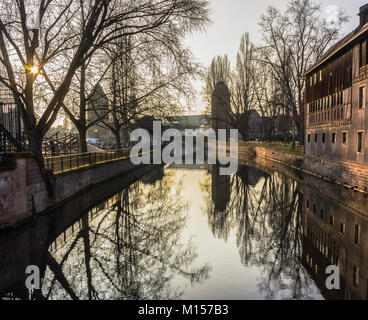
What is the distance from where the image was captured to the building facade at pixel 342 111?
19.4m

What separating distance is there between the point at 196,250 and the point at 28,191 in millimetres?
6496

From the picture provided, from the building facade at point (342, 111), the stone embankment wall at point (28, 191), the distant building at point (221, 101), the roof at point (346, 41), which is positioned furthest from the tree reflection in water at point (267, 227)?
the distant building at point (221, 101)

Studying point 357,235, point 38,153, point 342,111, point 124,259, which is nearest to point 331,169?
point 342,111

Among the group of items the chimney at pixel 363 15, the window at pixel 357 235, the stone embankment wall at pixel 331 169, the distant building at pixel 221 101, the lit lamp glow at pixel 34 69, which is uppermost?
the chimney at pixel 363 15

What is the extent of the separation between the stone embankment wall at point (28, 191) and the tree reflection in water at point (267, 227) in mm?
6341

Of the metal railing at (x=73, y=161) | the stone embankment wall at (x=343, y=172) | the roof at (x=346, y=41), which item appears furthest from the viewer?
the roof at (x=346, y=41)

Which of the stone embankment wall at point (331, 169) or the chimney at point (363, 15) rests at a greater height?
the chimney at point (363, 15)

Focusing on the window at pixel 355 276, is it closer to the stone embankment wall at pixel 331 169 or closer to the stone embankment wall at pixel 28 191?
the stone embankment wall at pixel 28 191

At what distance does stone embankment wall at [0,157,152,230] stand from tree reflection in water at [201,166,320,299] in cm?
634

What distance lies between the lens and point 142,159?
39844 millimetres

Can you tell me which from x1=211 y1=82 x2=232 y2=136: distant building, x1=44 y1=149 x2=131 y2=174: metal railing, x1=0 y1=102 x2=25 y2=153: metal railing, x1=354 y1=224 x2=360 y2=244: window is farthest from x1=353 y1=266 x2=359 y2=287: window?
x1=211 y1=82 x2=232 y2=136: distant building

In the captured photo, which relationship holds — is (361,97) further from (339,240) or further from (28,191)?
(28,191)

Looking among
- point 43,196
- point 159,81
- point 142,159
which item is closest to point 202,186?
point 159,81

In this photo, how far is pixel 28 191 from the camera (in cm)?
1230
